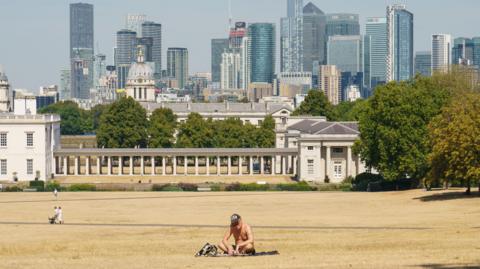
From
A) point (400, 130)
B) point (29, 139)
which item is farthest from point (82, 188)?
point (400, 130)

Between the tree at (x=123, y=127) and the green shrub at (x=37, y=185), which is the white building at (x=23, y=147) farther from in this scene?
the tree at (x=123, y=127)

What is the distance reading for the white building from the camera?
118875 mm

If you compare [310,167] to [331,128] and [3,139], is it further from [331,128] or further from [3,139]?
[3,139]

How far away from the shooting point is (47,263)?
4131 cm

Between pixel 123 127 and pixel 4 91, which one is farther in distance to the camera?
pixel 4 91

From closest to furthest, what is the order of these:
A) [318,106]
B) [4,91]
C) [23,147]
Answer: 1. [23,147]
2. [318,106]
3. [4,91]

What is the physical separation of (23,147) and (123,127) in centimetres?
2763

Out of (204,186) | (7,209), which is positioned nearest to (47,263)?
(7,209)

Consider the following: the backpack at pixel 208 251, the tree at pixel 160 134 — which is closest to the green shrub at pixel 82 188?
the tree at pixel 160 134

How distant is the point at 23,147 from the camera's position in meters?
119

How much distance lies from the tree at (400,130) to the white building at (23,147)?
115 feet

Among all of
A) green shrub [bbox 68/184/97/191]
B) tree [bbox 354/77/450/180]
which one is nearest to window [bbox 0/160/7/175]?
green shrub [bbox 68/184/97/191]

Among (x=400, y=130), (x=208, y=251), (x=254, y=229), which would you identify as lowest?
(x=254, y=229)

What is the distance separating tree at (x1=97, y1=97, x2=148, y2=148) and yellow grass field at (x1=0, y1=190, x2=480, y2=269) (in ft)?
173
